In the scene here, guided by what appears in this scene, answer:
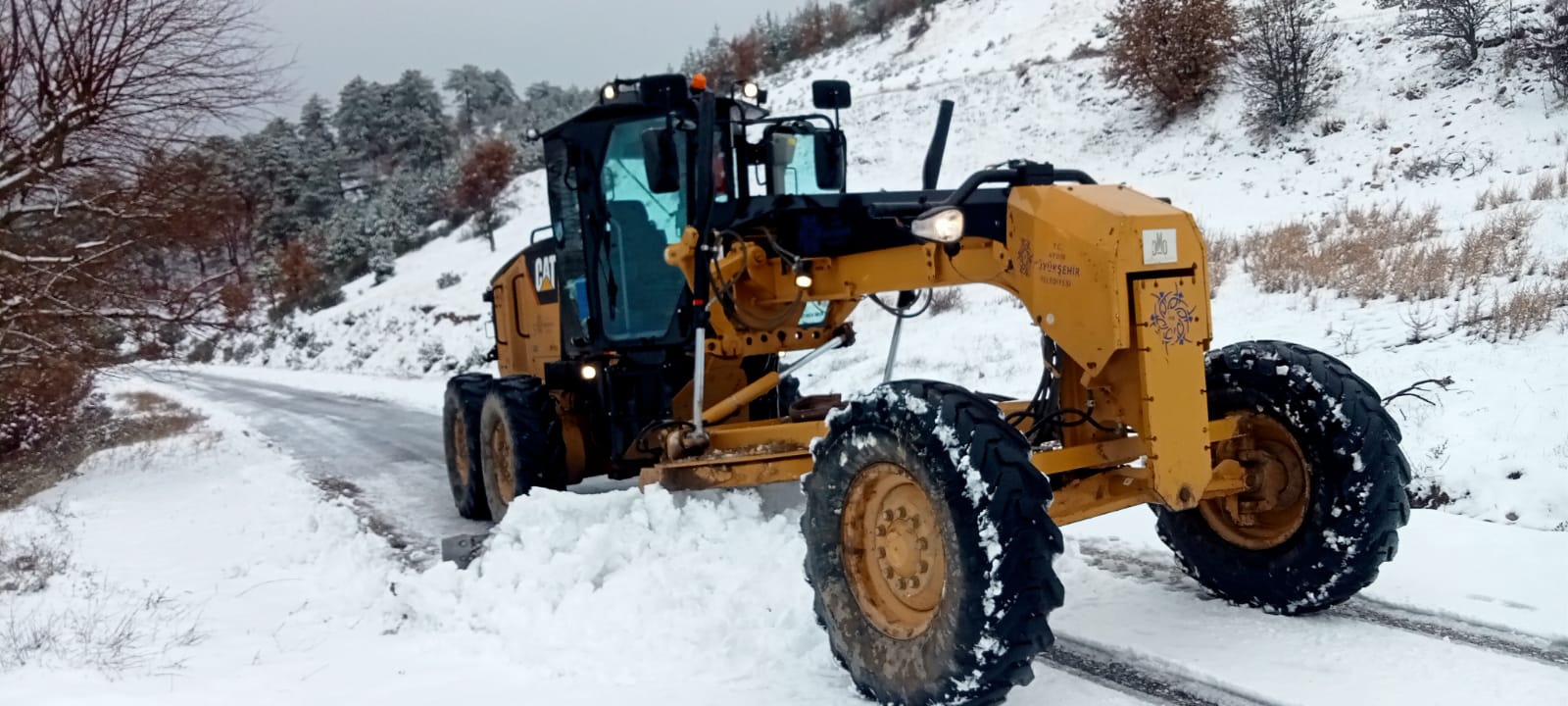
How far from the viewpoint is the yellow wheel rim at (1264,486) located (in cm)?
433

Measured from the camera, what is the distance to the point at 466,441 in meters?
7.99

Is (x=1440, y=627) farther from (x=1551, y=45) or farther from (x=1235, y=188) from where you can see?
(x=1551, y=45)

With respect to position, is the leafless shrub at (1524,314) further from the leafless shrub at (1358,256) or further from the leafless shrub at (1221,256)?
the leafless shrub at (1221,256)

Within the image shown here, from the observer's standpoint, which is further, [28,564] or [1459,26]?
[1459,26]

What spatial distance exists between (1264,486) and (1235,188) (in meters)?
17.4

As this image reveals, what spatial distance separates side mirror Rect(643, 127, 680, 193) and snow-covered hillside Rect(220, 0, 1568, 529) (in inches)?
176

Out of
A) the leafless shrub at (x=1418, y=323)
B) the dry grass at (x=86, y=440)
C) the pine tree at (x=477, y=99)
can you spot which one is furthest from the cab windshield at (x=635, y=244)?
the pine tree at (x=477, y=99)

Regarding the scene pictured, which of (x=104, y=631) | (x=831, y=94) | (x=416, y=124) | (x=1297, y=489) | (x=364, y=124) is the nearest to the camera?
(x=1297, y=489)

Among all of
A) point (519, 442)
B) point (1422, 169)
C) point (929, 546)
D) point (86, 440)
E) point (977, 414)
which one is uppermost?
point (1422, 169)

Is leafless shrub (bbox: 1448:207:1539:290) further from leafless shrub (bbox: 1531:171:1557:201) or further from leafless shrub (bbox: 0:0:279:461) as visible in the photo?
leafless shrub (bbox: 0:0:279:461)

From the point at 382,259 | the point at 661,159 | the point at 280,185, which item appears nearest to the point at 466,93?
the point at 280,185

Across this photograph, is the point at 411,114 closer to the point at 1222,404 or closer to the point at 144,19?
the point at 144,19

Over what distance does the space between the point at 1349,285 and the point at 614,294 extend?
22.0ft

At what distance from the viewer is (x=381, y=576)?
5867mm
